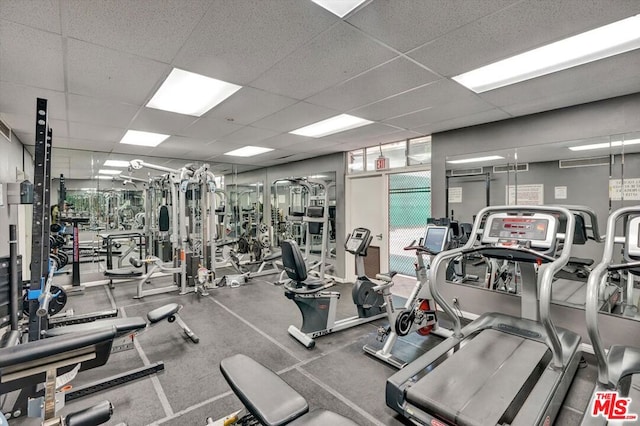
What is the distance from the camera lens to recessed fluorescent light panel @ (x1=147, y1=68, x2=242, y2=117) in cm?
268

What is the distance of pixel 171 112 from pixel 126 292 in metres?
3.47

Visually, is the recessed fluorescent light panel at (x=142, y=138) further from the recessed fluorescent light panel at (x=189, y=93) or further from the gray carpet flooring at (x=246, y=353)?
the gray carpet flooring at (x=246, y=353)

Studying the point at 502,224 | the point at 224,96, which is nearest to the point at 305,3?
the point at 224,96

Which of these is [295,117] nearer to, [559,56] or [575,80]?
[559,56]

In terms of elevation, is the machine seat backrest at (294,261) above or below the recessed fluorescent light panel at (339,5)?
below

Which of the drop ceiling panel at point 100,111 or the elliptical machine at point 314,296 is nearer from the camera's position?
the drop ceiling panel at point 100,111

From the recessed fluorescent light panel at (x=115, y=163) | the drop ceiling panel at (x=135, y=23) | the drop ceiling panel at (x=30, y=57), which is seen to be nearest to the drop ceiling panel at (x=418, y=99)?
the drop ceiling panel at (x=135, y=23)

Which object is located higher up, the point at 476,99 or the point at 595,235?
the point at 476,99

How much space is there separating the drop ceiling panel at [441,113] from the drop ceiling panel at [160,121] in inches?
103

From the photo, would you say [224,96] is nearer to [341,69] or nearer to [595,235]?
[341,69]

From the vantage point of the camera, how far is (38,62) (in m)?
2.25

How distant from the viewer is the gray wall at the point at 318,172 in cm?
611

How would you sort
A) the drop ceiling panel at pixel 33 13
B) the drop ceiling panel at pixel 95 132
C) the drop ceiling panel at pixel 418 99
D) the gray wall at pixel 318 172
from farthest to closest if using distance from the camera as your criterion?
the gray wall at pixel 318 172
the drop ceiling panel at pixel 95 132
the drop ceiling panel at pixel 418 99
the drop ceiling panel at pixel 33 13

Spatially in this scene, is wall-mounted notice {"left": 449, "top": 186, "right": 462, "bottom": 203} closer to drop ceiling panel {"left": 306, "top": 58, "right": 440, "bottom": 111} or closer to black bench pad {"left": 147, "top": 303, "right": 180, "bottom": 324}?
drop ceiling panel {"left": 306, "top": 58, "right": 440, "bottom": 111}
